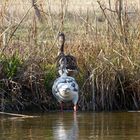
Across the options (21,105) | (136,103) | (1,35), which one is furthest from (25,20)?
(136,103)

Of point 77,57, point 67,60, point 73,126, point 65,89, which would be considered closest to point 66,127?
point 73,126

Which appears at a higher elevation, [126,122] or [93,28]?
[93,28]

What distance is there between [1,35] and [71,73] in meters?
1.58

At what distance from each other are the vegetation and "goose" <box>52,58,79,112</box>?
37 cm

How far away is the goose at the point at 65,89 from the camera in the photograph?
516 inches

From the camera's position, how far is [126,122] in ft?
39.3

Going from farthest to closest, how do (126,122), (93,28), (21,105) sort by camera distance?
(93,28), (21,105), (126,122)

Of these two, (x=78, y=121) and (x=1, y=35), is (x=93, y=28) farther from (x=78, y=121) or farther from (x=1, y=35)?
(x=78, y=121)

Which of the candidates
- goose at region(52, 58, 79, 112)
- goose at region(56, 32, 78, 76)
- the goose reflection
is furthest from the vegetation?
the goose reflection

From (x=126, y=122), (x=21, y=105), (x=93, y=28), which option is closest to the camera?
(x=126, y=122)

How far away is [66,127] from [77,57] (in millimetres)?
3006

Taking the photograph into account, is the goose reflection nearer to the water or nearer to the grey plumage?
the water

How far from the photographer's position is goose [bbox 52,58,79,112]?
13.1m

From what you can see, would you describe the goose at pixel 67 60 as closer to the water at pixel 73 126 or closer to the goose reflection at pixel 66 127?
the water at pixel 73 126
